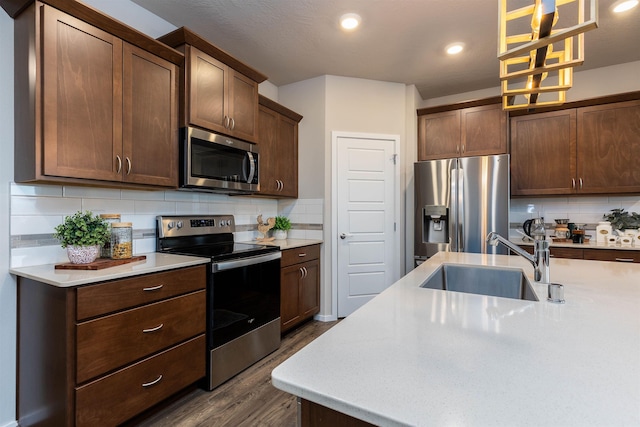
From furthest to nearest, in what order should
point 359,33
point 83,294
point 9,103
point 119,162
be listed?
point 359,33, point 119,162, point 9,103, point 83,294

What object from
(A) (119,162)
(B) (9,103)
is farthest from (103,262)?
(B) (9,103)

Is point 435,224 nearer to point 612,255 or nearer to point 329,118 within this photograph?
point 612,255

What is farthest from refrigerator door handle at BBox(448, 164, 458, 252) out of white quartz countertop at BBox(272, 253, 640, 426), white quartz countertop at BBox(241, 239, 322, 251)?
white quartz countertop at BBox(272, 253, 640, 426)

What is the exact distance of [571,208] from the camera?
3.36 meters

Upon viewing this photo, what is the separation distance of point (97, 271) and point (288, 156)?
2159 millimetres

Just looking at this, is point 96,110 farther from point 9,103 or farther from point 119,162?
point 9,103

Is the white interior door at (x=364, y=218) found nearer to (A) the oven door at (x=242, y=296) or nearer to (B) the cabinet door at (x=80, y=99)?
(A) the oven door at (x=242, y=296)

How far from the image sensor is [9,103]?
167 cm

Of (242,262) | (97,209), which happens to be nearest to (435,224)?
(242,262)

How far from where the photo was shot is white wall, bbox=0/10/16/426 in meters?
1.65

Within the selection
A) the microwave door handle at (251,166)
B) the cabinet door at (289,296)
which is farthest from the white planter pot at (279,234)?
the microwave door handle at (251,166)

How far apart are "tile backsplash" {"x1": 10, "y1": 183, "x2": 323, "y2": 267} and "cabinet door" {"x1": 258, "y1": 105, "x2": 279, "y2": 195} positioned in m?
0.30

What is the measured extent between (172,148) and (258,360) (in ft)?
5.44

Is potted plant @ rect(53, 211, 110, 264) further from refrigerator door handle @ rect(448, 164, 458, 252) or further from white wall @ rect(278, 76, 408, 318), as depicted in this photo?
refrigerator door handle @ rect(448, 164, 458, 252)
